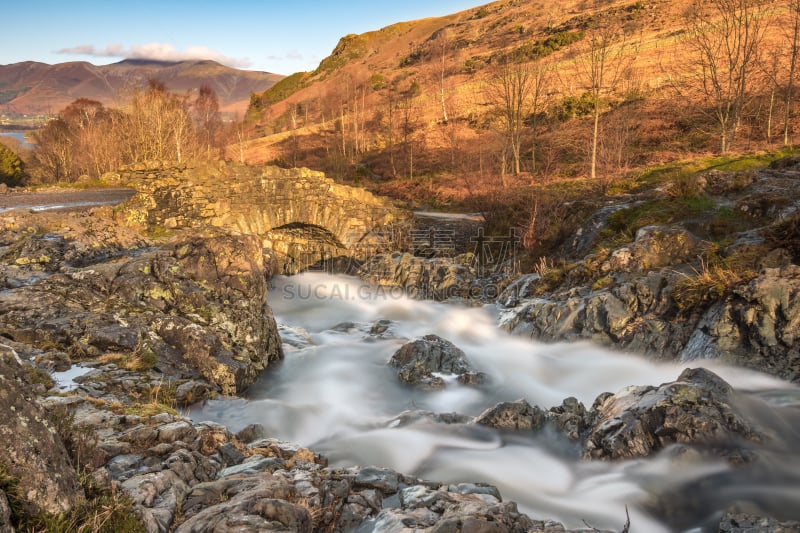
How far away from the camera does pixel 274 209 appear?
18234 millimetres

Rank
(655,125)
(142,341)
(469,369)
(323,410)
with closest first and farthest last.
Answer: (142,341) → (323,410) → (469,369) → (655,125)

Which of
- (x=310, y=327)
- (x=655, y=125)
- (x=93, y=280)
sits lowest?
(x=310, y=327)

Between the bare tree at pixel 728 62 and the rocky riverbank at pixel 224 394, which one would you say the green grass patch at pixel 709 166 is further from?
the rocky riverbank at pixel 224 394

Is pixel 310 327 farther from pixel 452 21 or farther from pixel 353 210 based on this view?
pixel 452 21

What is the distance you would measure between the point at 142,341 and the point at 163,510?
15.7 ft

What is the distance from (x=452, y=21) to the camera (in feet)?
370

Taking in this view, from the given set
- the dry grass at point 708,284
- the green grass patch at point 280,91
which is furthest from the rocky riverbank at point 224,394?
the green grass patch at point 280,91

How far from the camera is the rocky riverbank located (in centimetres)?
327

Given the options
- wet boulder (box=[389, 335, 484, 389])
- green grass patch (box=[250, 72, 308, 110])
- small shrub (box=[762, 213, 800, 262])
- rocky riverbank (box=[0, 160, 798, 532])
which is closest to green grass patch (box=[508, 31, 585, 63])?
green grass patch (box=[250, 72, 308, 110])

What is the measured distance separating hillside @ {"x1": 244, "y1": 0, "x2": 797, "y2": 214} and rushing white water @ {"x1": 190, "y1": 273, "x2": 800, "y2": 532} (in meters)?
11.8

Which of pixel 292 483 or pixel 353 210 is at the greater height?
pixel 353 210

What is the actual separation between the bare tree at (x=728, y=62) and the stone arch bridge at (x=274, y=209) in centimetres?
1883

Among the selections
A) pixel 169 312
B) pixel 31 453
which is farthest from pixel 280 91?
pixel 31 453

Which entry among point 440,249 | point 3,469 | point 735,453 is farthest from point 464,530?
point 440,249
